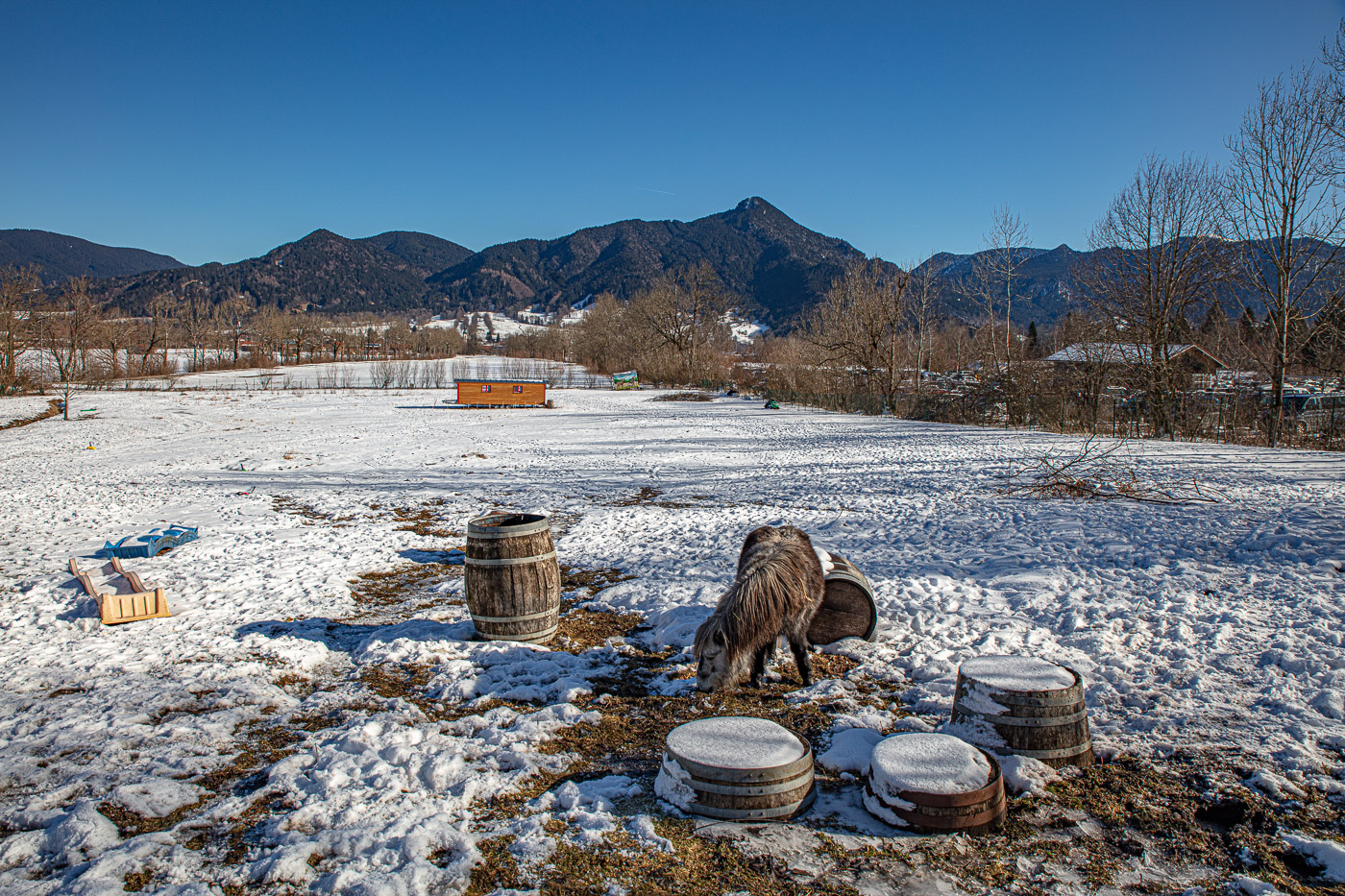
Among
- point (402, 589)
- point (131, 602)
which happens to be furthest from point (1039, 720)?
point (131, 602)

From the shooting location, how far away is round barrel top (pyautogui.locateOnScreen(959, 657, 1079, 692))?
3514 mm

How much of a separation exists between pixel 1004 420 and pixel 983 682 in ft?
74.9

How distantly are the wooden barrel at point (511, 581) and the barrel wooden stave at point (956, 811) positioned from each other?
313 centimetres

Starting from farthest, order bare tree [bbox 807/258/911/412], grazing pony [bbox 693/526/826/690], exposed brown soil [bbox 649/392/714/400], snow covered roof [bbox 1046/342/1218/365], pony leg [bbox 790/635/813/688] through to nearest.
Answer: exposed brown soil [bbox 649/392/714/400], bare tree [bbox 807/258/911/412], snow covered roof [bbox 1046/342/1218/365], pony leg [bbox 790/635/813/688], grazing pony [bbox 693/526/826/690]

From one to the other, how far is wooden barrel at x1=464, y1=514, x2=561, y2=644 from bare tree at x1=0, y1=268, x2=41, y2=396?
43.2 m

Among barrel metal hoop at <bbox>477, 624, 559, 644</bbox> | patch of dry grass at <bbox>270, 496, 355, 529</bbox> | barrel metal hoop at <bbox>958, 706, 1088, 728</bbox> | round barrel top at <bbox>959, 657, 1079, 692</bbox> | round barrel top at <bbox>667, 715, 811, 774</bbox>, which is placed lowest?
barrel metal hoop at <bbox>477, 624, 559, 644</bbox>

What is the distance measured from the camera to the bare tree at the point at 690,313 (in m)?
57.3

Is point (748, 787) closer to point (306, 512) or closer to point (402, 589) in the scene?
point (402, 589)

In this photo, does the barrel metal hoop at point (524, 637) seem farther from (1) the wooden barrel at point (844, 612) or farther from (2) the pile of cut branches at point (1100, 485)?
(2) the pile of cut branches at point (1100, 485)

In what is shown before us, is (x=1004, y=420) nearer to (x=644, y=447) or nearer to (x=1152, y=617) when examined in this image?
(x=644, y=447)

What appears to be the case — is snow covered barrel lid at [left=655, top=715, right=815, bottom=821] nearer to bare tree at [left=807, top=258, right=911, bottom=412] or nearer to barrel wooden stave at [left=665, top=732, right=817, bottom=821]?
barrel wooden stave at [left=665, top=732, right=817, bottom=821]

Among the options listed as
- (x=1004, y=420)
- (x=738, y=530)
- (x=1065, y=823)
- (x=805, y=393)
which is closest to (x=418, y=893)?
(x=1065, y=823)

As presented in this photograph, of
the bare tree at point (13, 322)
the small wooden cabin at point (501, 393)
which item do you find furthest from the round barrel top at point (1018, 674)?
the bare tree at point (13, 322)

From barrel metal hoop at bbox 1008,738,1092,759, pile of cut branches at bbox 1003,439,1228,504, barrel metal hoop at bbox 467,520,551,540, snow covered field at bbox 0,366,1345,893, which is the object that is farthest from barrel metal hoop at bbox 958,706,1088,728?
pile of cut branches at bbox 1003,439,1228,504
